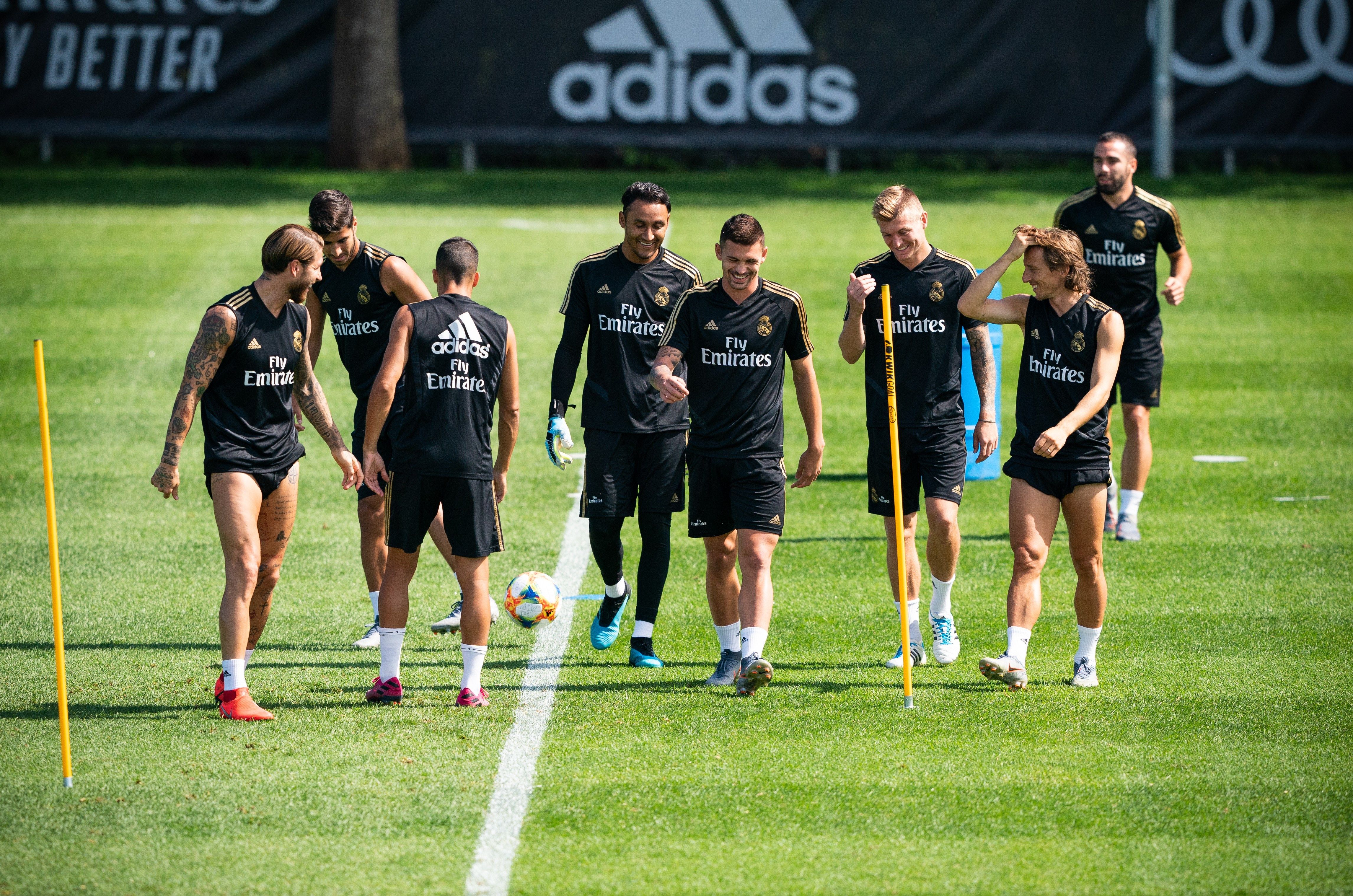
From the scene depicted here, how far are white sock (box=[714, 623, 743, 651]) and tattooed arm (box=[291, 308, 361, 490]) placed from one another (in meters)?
1.97

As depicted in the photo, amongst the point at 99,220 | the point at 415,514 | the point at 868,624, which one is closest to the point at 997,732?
the point at 868,624

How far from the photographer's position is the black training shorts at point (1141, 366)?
34.1 ft

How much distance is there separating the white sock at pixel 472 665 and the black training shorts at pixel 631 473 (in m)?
0.99

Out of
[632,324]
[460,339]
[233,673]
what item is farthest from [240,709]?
[632,324]

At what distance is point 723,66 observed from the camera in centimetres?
2409

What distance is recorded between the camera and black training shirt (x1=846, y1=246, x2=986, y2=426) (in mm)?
7551

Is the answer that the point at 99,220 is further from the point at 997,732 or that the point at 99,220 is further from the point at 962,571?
the point at 997,732

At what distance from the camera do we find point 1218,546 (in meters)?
10.1

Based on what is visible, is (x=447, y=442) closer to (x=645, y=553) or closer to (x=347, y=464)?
(x=347, y=464)

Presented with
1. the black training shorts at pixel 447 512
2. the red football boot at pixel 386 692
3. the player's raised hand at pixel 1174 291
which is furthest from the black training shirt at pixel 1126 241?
the red football boot at pixel 386 692

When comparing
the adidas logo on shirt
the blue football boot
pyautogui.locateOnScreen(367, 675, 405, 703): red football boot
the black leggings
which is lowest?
pyautogui.locateOnScreen(367, 675, 405, 703): red football boot

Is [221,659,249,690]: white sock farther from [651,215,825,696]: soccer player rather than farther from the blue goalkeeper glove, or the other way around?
[651,215,825,696]: soccer player

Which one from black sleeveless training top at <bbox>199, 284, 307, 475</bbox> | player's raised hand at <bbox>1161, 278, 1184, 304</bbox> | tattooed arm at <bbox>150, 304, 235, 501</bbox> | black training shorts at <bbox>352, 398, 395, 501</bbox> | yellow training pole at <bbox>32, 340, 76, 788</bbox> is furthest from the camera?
player's raised hand at <bbox>1161, 278, 1184, 304</bbox>

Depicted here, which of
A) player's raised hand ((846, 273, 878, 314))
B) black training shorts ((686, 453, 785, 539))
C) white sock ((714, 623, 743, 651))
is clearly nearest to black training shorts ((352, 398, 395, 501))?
black training shorts ((686, 453, 785, 539))
